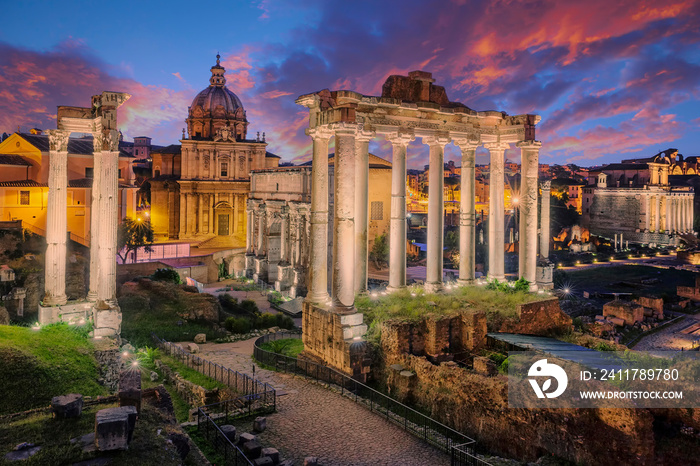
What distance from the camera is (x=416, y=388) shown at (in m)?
14.1

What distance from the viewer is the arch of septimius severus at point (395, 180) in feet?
52.9

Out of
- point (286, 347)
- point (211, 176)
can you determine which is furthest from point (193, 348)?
point (211, 176)

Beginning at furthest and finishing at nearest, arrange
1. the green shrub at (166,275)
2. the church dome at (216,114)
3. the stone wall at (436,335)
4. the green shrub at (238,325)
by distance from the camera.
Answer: the church dome at (216,114)
the green shrub at (166,275)
the green shrub at (238,325)
the stone wall at (436,335)

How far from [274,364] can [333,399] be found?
442 centimetres

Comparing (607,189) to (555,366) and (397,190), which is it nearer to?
(397,190)

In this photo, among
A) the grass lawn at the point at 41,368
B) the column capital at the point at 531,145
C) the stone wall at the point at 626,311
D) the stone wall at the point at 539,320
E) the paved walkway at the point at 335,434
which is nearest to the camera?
the paved walkway at the point at 335,434

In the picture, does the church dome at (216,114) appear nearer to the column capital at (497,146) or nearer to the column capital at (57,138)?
the column capital at (57,138)

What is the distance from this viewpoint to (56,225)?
17.9m

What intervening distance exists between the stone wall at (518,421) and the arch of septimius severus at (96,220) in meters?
10.3

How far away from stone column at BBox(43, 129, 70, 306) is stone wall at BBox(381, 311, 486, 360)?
11542mm

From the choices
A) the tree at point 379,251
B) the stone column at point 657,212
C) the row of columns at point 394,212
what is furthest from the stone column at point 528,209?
the stone column at point 657,212

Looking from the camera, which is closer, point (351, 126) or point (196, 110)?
point (351, 126)

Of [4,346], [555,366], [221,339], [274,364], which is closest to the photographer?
[555,366]

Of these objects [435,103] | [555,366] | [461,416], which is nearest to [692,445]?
[555,366]
